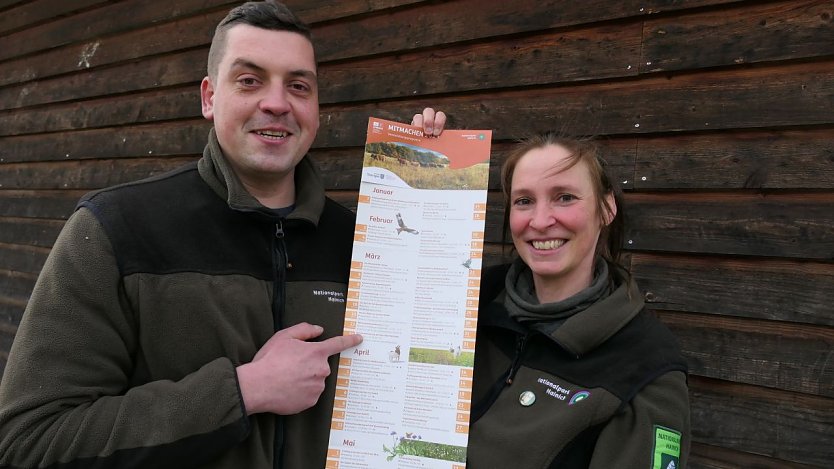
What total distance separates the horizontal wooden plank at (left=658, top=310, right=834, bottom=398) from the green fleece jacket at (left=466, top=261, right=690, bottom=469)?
2.06 feet

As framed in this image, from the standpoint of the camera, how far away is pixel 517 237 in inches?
66.1

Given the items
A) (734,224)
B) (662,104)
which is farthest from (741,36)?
(734,224)

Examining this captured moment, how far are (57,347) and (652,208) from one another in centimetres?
183

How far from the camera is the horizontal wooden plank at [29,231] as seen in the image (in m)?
4.65

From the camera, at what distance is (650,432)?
1379mm

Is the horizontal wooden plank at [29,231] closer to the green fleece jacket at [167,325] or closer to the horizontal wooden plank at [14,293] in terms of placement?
the horizontal wooden plank at [14,293]

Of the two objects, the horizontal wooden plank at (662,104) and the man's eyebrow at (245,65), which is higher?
the horizontal wooden plank at (662,104)

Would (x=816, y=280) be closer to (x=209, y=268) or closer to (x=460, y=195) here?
(x=460, y=195)

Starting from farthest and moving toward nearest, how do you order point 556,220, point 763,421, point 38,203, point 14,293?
point 14,293, point 38,203, point 763,421, point 556,220

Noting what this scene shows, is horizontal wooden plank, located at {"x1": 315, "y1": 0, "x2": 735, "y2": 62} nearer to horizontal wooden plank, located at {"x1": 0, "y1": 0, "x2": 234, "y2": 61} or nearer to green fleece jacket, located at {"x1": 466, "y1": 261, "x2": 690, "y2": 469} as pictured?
horizontal wooden plank, located at {"x1": 0, "y1": 0, "x2": 234, "y2": 61}

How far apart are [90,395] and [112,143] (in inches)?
134

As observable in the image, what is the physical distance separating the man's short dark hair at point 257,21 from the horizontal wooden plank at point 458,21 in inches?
44.7

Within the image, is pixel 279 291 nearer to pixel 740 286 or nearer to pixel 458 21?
pixel 740 286

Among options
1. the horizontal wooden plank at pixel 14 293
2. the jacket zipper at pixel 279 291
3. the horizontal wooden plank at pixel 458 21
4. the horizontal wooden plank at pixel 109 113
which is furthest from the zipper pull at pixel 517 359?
the horizontal wooden plank at pixel 14 293
